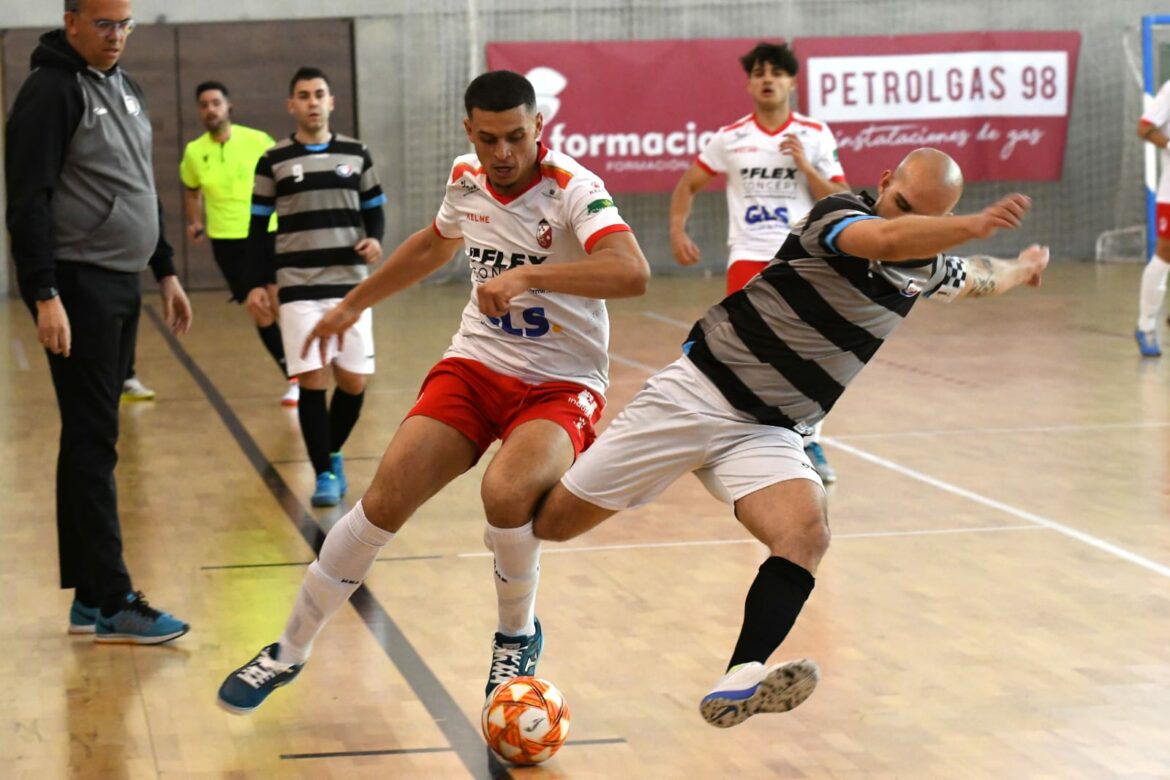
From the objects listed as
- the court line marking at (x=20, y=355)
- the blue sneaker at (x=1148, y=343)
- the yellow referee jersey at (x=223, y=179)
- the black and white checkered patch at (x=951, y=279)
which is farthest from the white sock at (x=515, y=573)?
the court line marking at (x=20, y=355)

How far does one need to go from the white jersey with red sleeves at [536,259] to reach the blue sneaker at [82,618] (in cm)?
159

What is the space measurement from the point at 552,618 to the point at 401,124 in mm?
12990

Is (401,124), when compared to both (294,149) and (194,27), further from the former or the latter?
(294,149)

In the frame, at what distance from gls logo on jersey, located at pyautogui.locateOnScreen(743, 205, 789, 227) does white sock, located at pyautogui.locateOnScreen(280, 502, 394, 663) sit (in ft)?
13.0

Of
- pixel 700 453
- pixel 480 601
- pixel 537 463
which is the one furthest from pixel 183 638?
pixel 700 453

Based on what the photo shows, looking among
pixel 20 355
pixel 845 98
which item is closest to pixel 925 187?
pixel 20 355

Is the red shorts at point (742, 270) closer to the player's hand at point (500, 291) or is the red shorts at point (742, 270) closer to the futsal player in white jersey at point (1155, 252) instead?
the player's hand at point (500, 291)

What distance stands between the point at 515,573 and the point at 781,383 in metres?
0.86

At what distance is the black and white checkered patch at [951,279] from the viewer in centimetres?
400

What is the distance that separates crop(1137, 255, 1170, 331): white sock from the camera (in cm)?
1089

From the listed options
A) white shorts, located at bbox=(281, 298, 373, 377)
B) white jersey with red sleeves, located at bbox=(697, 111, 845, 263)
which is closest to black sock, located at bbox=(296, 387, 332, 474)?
white shorts, located at bbox=(281, 298, 373, 377)

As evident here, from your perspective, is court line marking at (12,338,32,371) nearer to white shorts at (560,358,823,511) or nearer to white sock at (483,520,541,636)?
white sock at (483,520,541,636)

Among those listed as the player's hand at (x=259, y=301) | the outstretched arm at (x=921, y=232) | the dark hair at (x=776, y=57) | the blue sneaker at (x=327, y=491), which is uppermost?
the dark hair at (x=776, y=57)

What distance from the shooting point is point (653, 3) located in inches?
696
